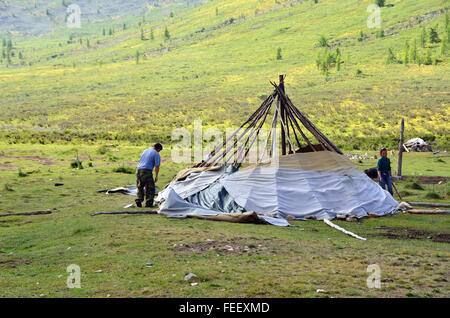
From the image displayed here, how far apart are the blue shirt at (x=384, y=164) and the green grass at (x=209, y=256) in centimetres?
176

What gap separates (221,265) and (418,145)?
76.0ft

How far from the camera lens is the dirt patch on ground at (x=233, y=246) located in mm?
6809

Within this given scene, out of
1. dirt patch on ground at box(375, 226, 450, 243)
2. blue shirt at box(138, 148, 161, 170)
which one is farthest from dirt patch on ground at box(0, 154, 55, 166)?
dirt patch on ground at box(375, 226, 450, 243)

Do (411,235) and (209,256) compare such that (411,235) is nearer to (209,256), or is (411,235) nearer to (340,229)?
(340,229)

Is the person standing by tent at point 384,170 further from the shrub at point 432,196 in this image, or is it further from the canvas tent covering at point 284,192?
the shrub at point 432,196

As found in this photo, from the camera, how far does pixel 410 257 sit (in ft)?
21.1

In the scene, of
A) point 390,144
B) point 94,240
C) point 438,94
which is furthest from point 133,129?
point 94,240

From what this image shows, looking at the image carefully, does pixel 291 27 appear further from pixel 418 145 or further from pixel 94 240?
pixel 94 240

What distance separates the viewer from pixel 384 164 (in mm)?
12055

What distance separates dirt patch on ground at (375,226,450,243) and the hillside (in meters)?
21.5

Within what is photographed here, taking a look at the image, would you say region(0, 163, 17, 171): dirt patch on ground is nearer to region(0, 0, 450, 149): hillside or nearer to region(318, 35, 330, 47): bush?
region(0, 0, 450, 149): hillside

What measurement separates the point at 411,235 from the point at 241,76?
225 ft

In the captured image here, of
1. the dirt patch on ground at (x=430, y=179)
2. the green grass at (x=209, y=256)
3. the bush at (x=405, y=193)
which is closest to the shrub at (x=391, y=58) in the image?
the dirt patch on ground at (x=430, y=179)

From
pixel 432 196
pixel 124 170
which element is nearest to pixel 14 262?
pixel 432 196
